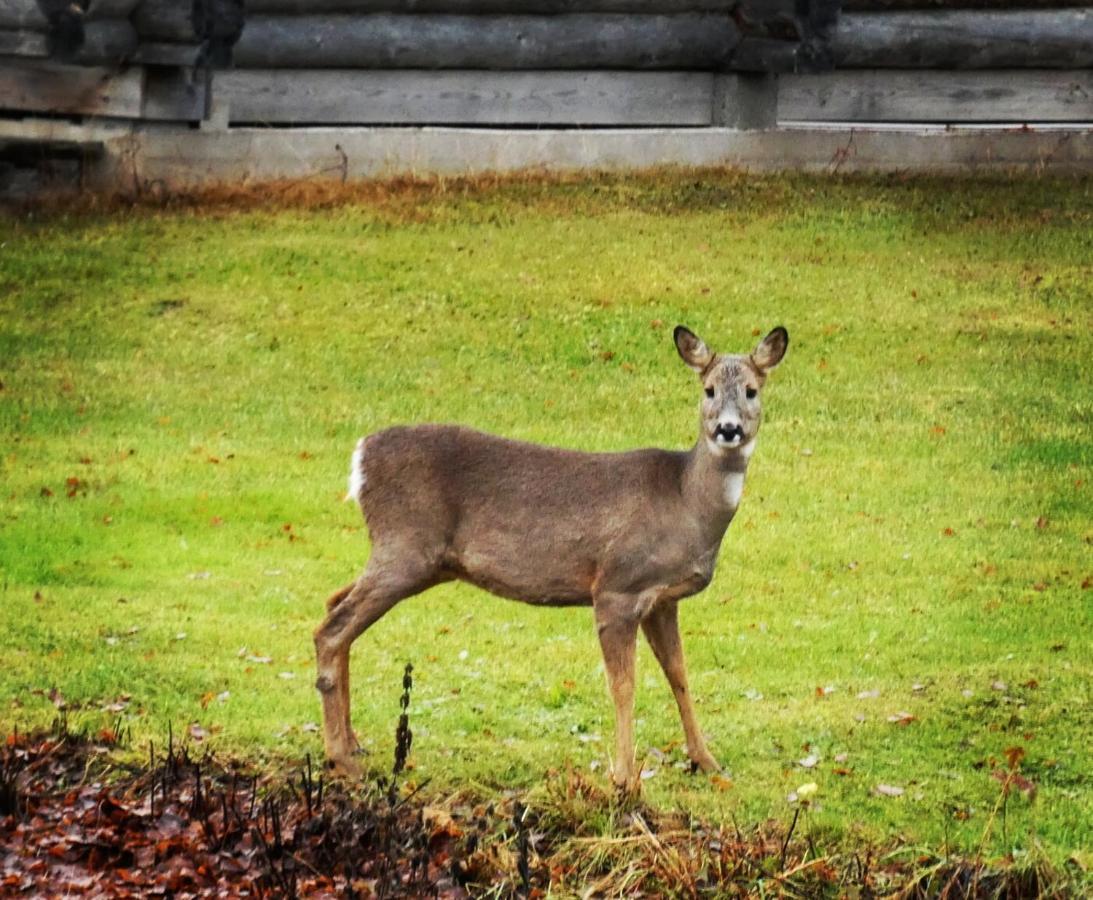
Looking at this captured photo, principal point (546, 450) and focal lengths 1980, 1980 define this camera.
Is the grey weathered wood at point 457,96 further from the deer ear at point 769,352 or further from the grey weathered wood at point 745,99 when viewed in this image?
the deer ear at point 769,352

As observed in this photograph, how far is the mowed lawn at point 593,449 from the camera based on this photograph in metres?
8.68

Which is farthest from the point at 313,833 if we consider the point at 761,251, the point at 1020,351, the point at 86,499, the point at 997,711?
the point at 761,251

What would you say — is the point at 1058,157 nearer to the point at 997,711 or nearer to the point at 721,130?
the point at 721,130

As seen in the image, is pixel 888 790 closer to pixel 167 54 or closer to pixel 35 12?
pixel 167 54

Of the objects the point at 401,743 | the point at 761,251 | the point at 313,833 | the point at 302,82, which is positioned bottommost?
the point at 313,833

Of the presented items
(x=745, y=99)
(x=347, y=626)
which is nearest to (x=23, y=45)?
(x=745, y=99)

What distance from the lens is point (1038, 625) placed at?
10367mm

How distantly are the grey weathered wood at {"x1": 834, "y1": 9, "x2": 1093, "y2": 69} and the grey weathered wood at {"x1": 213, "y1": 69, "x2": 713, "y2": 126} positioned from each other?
5.34 ft

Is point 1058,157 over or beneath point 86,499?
over

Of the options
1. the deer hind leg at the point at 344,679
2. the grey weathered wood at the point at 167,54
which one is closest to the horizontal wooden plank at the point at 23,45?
the grey weathered wood at the point at 167,54

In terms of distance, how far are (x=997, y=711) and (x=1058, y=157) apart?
10.0 metres

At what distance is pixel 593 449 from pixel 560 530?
5.45 m

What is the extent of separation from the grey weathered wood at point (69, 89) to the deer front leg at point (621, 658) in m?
11.2

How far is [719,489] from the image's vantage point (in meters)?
7.74
